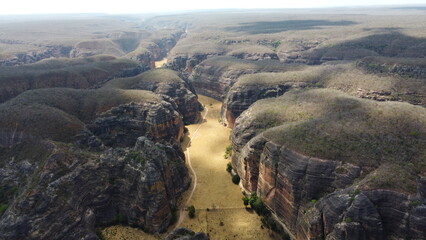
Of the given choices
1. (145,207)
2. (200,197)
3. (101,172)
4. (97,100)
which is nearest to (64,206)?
(101,172)

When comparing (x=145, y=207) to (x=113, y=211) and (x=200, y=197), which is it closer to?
(x=113, y=211)

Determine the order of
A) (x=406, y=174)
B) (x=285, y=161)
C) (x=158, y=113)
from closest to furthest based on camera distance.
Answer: (x=406, y=174) → (x=285, y=161) → (x=158, y=113)

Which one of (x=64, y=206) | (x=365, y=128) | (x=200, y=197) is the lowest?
(x=200, y=197)

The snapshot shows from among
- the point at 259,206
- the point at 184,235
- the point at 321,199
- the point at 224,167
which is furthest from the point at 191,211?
the point at 321,199

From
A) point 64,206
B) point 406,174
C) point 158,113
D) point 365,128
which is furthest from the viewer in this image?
point 158,113

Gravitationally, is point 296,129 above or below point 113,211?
above

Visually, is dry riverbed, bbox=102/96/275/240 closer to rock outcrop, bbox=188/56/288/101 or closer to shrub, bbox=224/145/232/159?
shrub, bbox=224/145/232/159
